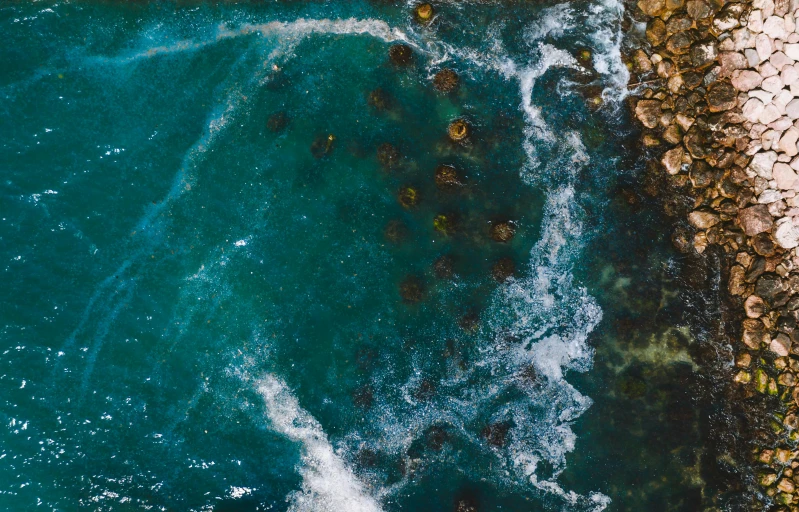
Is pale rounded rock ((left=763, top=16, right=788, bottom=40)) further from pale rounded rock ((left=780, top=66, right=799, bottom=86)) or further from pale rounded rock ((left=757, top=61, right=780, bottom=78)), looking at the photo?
pale rounded rock ((left=780, top=66, right=799, bottom=86))

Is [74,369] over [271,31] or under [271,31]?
under

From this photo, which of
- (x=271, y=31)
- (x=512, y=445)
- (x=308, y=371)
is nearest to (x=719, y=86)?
(x=512, y=445)

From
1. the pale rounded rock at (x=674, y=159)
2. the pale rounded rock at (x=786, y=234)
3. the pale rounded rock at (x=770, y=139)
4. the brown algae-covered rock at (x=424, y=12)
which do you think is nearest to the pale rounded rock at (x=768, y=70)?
the pale rounded rock at (x=770, y=139)

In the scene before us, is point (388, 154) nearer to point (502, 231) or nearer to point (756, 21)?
point (502, 231)

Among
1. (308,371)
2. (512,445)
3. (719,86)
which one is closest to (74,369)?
(308,371)

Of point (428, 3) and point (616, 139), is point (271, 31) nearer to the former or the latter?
point (428, 3)

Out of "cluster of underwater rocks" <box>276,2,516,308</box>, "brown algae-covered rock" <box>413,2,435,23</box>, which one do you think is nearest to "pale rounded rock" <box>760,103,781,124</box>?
"cluster of underwater rocks" <box>276,2,516,308</box>

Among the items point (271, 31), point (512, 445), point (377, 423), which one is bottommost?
point (512, 445)
